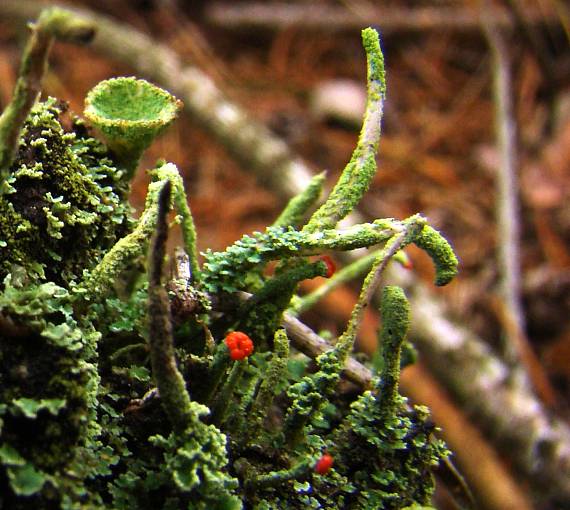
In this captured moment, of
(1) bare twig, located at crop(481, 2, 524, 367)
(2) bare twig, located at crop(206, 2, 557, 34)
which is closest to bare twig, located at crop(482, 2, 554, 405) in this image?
(1) bare twig, located at crop(481, 2, 524, 367)

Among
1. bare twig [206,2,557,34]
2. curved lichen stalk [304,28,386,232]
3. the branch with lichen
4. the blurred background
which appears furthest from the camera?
bare twig [206,2,557,34]

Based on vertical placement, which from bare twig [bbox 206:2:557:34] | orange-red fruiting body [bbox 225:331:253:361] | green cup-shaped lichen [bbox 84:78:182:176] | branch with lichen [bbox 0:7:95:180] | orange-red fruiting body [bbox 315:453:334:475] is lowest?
orange-red fruiting body [bbox 315:453:334:475]

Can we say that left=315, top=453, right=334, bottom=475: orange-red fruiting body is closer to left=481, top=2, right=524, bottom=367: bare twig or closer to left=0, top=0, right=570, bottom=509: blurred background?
left=0, top=0, right=570, bottom=509: blurred background

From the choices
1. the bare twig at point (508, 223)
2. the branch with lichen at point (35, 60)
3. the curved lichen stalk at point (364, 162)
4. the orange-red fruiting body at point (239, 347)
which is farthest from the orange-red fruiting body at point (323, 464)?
the bare twig at point (508, 223)

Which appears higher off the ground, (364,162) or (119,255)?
Result: (364,162)

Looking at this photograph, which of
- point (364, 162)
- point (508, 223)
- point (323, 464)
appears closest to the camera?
point (323, 464)

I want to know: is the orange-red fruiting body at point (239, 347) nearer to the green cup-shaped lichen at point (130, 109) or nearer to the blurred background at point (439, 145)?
the green cup-shaped lichen at point (130, 109)

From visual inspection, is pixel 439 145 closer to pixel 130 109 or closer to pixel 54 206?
pixel 130 109

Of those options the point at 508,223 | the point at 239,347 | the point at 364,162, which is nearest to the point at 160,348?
the point at 239,347
